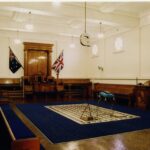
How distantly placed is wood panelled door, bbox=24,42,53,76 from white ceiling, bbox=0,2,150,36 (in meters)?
1.23

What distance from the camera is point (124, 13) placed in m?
8.45

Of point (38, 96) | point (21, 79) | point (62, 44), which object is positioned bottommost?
point (38, 96)

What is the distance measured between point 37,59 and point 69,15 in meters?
4.91

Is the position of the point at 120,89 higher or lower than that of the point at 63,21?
lower

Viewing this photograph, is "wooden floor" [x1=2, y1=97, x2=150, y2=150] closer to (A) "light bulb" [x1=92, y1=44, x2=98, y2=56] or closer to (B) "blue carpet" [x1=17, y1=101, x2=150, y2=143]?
(B) "blue carpet" [x1=17, y1=101, x2=150, y2=143]

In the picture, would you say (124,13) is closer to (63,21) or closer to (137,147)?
(63,21)

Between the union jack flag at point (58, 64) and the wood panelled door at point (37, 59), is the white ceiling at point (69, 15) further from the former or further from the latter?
the union jack flag at point (58, 64)

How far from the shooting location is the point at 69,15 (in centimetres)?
760

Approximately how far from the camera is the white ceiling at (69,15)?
7.10m

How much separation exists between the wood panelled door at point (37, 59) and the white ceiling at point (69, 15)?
1.23 meters

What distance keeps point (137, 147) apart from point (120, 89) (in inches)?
234

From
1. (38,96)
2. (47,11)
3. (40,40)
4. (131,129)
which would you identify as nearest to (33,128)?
(131,129)

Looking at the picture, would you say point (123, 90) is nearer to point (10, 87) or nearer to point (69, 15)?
point (69, 15)

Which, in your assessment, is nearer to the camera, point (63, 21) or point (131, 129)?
point (131, 129)
